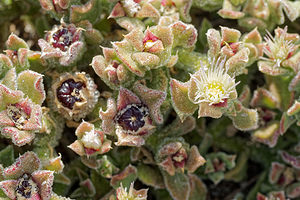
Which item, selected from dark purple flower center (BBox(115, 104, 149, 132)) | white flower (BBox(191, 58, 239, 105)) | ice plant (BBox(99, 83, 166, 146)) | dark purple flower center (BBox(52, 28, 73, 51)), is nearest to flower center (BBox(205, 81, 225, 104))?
white flower (BBox(191, 58, 239, 105))

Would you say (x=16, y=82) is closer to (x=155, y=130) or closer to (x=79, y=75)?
(x=79, y=75)

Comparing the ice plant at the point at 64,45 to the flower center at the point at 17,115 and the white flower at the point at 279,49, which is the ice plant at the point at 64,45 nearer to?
the flower center at the point at 17,115

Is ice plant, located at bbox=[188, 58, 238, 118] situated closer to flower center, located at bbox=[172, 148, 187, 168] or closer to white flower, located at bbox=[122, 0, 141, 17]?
flower center, located at bbox=[172, 148, 187, 168]

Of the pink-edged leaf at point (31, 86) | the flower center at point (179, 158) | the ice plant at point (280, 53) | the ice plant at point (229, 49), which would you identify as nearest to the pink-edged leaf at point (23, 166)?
the pink-edged leaf at point (31, 86)

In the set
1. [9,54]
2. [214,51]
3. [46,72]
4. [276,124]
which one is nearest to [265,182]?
[276,124]

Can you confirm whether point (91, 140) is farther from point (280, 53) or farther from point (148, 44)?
point (280, 53)
